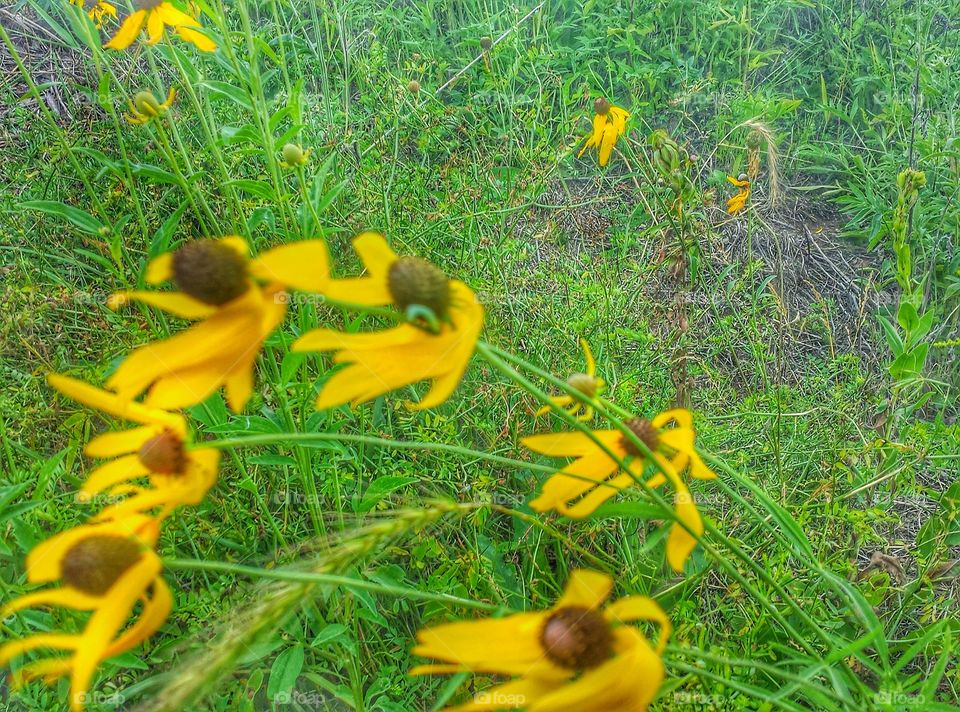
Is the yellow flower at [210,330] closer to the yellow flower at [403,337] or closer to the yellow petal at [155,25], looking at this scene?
the yellow flower at [403,337]

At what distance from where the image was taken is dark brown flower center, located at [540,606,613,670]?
24.5 inches

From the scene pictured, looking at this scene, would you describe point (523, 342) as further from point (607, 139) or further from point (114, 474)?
point (114, 474)

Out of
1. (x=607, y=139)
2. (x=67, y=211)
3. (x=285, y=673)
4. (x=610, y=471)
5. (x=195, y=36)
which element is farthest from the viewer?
(x=607, y=139)

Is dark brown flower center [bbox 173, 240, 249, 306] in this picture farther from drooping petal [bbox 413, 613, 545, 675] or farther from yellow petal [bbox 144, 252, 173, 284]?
drooping petal [bbox 413, 613, 545, 675]

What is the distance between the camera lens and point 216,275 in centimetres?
63

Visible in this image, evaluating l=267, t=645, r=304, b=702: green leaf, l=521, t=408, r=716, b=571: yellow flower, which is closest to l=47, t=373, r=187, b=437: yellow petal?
l=521, t=408, r=716, b=571: yellow flower

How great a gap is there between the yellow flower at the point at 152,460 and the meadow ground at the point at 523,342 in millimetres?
76

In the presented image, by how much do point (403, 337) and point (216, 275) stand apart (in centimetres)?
16

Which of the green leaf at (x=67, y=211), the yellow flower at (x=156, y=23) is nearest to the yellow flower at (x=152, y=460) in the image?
the green leaf at (x=67, y=211)

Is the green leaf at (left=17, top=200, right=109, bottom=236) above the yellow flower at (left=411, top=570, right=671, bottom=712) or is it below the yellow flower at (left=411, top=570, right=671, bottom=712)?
above

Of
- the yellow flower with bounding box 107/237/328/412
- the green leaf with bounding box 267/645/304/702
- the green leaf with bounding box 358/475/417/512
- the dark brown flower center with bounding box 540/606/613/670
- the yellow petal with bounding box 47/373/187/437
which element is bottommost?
the green leaf with bounding box 267/645/304/702

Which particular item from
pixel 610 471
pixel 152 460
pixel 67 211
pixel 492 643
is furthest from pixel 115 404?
pixel 67 211

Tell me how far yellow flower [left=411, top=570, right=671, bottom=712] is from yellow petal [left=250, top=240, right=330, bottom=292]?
28 centimetres

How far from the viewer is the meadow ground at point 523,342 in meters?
1.04
